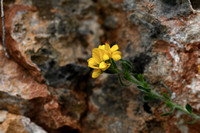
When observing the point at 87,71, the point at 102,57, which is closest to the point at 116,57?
the point at 102,57

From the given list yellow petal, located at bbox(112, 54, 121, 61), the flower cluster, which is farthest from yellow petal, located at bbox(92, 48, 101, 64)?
yellow petal, located at bbox(112, 54, 121, 61)

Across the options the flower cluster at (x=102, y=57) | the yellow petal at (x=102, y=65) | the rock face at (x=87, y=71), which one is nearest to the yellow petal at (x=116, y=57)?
the flower cluster at (x=102, y=57)

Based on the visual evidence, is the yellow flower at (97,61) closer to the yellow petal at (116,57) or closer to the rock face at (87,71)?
the yellow petal at (116,57)

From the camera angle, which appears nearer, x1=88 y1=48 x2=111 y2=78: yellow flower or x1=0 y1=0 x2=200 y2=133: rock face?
x1=88 y1=48 x2=111 y2=78: yellow flower

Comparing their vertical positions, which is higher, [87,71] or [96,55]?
[96,55]

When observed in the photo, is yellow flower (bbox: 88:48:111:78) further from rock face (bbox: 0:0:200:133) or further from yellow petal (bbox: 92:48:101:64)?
rock face (bbox: 0:0:200:133)

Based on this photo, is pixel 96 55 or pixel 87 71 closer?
pixel 96 55

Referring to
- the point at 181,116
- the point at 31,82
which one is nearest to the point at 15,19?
the point at 31,82

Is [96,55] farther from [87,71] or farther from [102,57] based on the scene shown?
[87,71]
